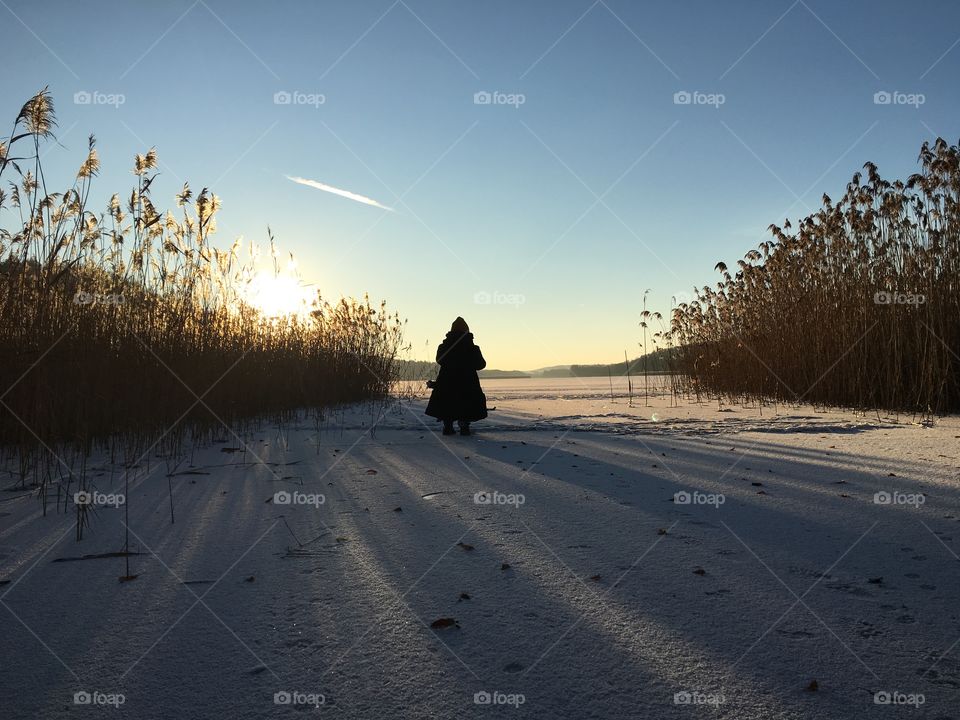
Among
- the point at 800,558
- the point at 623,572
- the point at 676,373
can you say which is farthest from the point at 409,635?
the point at 676,373

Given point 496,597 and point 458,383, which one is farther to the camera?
point 458,383

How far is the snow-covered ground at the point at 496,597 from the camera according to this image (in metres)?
1.12

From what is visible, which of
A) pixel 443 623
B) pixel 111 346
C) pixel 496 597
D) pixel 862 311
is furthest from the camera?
pixel 862 311

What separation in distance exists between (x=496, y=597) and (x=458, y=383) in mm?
4449

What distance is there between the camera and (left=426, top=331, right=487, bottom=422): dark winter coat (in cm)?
593

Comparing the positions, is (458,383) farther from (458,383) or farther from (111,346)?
(111,346)

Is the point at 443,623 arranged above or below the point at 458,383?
below

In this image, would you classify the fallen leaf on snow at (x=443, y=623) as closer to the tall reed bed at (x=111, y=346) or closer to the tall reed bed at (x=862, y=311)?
the tall reed bed at (x=111, y=346)

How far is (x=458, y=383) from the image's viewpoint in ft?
19.7

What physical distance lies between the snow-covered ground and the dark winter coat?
2.55 meters

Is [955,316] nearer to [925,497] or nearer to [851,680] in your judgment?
[925,497]

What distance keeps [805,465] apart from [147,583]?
11.3 ft

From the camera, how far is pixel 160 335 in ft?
16.2

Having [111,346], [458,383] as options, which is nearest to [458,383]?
[458,383]
